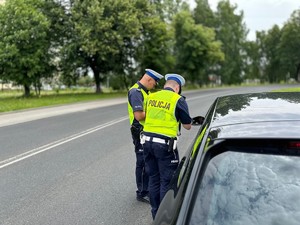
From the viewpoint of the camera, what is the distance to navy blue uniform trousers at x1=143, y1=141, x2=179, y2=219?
14.2ft

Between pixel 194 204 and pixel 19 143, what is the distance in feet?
31.1

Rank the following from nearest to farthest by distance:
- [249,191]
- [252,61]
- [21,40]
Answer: [249,191]
[21,40]
[252,61]

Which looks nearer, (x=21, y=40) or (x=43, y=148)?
(x=43, y=148)

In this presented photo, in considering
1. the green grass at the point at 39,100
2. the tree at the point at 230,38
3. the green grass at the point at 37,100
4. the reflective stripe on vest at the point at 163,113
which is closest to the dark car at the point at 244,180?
the reflective stripe on vest at the point at 163,113

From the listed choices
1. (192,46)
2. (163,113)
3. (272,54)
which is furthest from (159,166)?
(272,54)

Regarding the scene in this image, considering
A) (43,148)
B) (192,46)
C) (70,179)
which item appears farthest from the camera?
(192,46)

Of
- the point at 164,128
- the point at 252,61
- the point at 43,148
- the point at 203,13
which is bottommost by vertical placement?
the point at 43,148

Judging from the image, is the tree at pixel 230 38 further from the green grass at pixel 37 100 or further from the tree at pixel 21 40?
the tree at pixel 21 40

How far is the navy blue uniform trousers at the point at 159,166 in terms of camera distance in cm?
434

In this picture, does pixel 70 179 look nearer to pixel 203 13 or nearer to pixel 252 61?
pixel 203 13

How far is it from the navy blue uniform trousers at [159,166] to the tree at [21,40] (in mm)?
30127

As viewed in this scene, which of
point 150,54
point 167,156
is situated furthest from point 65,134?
point 150,54

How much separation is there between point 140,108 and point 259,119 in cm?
262

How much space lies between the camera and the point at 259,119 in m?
2.44
